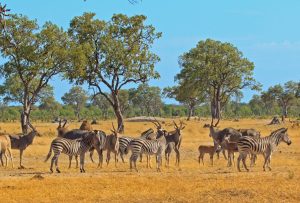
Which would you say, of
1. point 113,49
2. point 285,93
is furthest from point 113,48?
point 285,93

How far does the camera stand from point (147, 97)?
136125 millimetres

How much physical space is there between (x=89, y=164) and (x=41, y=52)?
25.3 m

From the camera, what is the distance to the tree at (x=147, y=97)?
13312cm

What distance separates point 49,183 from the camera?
20.2 m

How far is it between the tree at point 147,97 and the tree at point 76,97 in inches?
528

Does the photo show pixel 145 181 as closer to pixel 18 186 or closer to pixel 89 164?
pixel 18 186

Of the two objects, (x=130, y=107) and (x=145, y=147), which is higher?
(x=130, y=107)

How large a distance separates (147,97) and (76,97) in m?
18.1

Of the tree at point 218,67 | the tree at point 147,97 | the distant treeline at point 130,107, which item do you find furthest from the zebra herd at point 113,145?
the tree at point 147,97

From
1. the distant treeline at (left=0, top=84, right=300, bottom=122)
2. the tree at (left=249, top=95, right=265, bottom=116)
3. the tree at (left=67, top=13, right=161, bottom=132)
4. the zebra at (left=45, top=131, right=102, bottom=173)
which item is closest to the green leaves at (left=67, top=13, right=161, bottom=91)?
the tree at (left=67, top=13, right=161, bottom=132)

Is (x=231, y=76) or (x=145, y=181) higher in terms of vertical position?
(x=231, y=76)

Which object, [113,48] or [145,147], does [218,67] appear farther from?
[145,147]

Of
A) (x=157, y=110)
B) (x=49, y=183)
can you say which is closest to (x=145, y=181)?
(x=49, y=183)

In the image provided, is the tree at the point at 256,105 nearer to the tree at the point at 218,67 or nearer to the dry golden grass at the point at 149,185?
the tree at the point at 218,67
